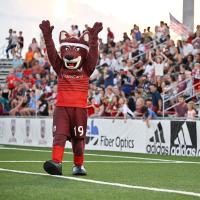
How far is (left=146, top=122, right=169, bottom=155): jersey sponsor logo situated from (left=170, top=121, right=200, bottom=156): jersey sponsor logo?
1.14 ft

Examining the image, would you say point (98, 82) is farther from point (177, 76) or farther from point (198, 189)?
point (198, 189)

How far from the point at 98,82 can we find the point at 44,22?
16.7m

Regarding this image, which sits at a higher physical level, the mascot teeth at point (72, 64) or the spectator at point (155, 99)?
the spectator at point (155, 99)

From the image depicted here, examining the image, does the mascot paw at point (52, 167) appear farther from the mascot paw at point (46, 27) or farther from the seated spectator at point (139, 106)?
the seated spectator at point (139, 106)

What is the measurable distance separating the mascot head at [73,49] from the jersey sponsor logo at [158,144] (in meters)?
9.20

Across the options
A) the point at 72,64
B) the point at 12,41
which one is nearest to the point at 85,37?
the point at 72,64

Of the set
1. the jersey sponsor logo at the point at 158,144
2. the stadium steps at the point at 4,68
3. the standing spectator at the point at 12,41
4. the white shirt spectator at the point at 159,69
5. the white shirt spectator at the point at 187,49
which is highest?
the standing spectator at the point at 12,41

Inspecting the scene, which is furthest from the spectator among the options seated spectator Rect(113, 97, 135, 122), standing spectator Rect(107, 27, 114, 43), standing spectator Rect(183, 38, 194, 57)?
standing spectator Rect(107, 27, 114, 43)

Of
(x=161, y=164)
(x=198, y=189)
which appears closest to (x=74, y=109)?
(x=198, y=189)

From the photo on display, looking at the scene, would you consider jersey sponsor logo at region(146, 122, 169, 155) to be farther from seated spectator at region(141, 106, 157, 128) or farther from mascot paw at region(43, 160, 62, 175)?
mascot paw at region(43, 160, 62, 175)

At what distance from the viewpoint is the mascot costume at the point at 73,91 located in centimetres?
1220

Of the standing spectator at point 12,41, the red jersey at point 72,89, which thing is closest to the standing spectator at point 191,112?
the red jersey at point 72,89

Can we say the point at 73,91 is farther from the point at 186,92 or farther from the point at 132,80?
the point at 132,80

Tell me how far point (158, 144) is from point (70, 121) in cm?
980
